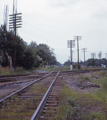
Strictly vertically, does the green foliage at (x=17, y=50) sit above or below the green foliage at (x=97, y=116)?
above

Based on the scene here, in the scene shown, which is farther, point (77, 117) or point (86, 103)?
point (86, 103)

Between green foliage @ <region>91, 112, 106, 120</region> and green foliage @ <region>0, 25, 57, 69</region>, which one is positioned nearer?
green foliage @ <region>91, 112, 106, 120</region>

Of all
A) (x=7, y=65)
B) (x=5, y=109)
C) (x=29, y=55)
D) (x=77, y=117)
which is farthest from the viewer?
(x=29, y=55)

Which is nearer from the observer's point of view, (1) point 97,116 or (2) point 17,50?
(1) point 97,116

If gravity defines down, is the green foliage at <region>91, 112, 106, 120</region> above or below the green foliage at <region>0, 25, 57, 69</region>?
below

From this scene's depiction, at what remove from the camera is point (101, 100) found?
694 cm

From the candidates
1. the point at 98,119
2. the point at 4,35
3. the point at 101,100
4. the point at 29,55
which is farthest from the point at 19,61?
the point at 98,119

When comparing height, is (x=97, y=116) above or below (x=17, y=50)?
below

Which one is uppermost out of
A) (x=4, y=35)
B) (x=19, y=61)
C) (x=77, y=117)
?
(x=4, y=35)

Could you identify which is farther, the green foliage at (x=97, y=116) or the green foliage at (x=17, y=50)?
the green foliage at (x=17, y=50)

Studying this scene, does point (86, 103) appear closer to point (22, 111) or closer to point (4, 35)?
point (22, 111)

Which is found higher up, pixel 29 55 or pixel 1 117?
pixel 29 55

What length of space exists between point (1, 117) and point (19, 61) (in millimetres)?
26986

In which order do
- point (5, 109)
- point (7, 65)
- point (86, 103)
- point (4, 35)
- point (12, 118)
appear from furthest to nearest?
point (7, 65), point (4, 35), point (86, 103), point (5, 109), point (12, 118)
